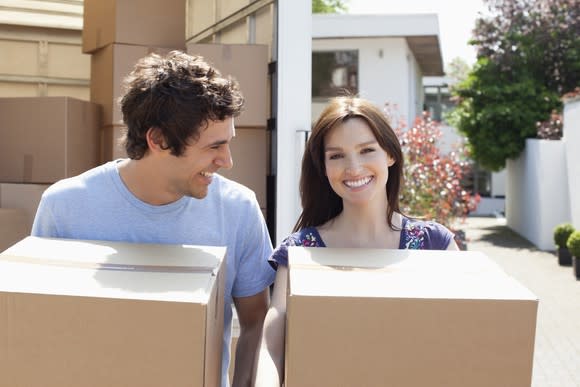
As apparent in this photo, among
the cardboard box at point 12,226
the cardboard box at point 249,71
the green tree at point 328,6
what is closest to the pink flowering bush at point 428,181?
the cardboard box at point 249,71

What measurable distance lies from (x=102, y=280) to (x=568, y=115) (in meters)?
12.1

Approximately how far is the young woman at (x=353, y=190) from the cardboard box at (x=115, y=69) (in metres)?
1.85

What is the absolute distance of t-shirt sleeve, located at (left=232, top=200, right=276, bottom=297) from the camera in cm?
198

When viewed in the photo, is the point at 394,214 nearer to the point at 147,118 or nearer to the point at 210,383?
the point at 147,118

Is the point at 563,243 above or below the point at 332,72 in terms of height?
below

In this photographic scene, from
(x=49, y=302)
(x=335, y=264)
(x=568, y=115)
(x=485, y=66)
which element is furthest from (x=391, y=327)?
(x=485, y=66)

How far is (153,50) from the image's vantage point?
12.7 feet

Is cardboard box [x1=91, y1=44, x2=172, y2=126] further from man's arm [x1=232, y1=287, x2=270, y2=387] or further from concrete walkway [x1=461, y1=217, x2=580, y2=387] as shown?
concrete walkway [x1=461, y1=217, x2=580, y2=387]

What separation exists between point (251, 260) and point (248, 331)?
0.57ft

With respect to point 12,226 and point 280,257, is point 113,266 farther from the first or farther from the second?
point 12,226

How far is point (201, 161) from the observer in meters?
1.81

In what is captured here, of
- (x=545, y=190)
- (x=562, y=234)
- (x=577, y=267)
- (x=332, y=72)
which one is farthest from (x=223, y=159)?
(x=332, y=72)

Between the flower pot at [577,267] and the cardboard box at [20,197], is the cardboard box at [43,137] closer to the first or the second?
the cardboard box at [20,197]

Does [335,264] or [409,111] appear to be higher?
[409,111]
